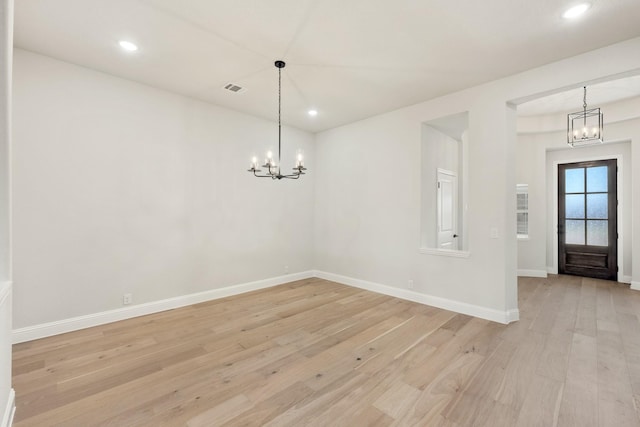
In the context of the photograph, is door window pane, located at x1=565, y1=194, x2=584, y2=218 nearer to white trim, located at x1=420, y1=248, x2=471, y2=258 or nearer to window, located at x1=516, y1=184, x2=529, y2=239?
window, located at x1=516, y1=184, x2=529, y2=239

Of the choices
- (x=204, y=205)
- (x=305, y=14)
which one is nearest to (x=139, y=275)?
(x=204, y=205)

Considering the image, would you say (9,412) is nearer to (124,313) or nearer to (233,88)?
(124,313)

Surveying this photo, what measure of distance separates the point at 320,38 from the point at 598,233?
6.83m

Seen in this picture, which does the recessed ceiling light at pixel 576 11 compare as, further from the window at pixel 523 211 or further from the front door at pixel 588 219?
the front door at pixel 588 219

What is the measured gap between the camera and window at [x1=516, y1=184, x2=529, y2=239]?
6441mm

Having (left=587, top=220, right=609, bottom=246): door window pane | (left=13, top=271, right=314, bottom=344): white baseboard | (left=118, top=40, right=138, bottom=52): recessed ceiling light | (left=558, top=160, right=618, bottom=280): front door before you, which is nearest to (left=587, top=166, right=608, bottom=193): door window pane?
(left=558, top=160, right=618, bottom=280): front door

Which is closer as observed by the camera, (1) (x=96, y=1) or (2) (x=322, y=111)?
(1) (x=96, y=1)

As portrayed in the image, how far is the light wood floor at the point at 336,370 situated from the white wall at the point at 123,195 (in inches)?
21.8

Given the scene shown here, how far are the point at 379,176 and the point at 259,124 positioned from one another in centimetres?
235

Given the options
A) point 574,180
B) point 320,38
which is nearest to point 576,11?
point 320,38

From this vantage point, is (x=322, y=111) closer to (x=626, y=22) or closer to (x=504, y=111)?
(x=504, y=111)

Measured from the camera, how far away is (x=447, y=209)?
17.8 ft

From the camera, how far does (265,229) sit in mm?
5285

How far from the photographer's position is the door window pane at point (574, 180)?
20.1 ft
